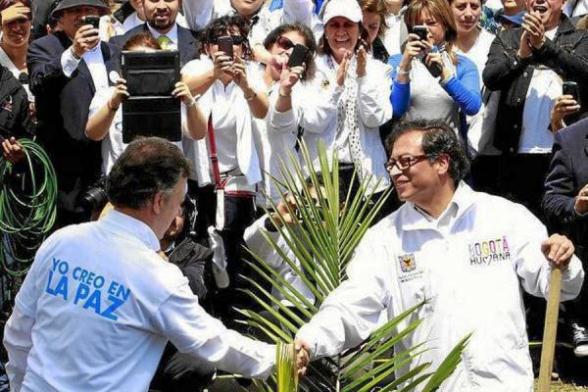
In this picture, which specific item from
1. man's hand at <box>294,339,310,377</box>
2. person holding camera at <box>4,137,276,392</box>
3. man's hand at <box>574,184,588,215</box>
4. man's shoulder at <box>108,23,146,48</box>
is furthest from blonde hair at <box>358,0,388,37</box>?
person holding camera at <box>4,137,276,392</box>

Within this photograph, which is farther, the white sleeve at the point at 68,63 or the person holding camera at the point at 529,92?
the person holding camera at the point at 529,92

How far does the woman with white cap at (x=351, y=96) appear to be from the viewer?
9.98 metres

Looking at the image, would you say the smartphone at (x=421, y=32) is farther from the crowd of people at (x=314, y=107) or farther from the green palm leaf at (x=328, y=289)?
the green palm leaf at (x=328, y=289)

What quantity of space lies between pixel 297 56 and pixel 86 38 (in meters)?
1.35

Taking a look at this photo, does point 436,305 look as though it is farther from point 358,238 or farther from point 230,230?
point 230,230

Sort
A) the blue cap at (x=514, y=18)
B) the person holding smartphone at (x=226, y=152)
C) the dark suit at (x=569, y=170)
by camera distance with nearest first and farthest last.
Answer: the dark suit at (x=569, y=170), the person holding smartphone at (x=226, y=152), the blue cap at (x=514, y=18)

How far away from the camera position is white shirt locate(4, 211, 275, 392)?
19.7 feet

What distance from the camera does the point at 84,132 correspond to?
32.5 feet

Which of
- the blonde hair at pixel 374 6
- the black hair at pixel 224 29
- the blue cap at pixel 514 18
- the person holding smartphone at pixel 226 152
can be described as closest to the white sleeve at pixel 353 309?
the person holding smartphone at pixel 226 152

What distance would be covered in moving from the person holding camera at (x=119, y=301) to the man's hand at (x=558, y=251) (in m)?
1.42

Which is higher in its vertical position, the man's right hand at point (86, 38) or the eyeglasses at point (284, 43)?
the man's right hand at point (86, 38)

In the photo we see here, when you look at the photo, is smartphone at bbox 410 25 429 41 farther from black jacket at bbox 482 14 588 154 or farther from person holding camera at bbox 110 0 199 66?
person holding camera at bbox 110 0 199 66

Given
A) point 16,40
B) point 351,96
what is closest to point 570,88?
point 351,96

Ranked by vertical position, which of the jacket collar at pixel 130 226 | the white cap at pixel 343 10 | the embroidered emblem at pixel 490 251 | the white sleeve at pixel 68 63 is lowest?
the embroidered emblem at pixel 490 251
